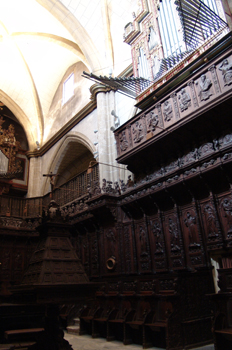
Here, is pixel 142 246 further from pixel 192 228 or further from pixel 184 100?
pixel 184 100

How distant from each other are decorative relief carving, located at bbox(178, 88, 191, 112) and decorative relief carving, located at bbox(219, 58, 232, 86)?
0.95 metres

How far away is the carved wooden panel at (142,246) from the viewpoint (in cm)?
809

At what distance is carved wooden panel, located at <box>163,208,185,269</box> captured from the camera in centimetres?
717

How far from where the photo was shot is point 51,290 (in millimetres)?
3637

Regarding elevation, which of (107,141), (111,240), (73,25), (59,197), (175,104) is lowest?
(111,240)

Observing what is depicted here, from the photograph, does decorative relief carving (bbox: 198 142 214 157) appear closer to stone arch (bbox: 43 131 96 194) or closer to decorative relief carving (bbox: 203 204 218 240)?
decorative relief carving (bbox: 203 204 218 240)

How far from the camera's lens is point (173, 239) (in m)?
7.42

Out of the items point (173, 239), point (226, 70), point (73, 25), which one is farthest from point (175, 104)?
point (73, 25)

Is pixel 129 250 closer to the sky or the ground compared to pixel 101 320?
closer to the sky

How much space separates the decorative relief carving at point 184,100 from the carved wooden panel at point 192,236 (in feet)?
7.57

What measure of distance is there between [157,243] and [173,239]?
59 cm

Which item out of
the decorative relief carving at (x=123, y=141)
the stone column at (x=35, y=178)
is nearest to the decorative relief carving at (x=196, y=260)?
the decorative relief carving at (x=123, y=141)

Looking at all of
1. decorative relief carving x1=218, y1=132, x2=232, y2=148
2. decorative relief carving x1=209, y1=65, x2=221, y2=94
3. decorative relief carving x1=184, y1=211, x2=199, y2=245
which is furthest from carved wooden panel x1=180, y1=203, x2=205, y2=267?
decorative relief carving x1=209, y1=65, x2=221, y2=94

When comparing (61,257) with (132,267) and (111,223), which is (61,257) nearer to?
(132,267)
